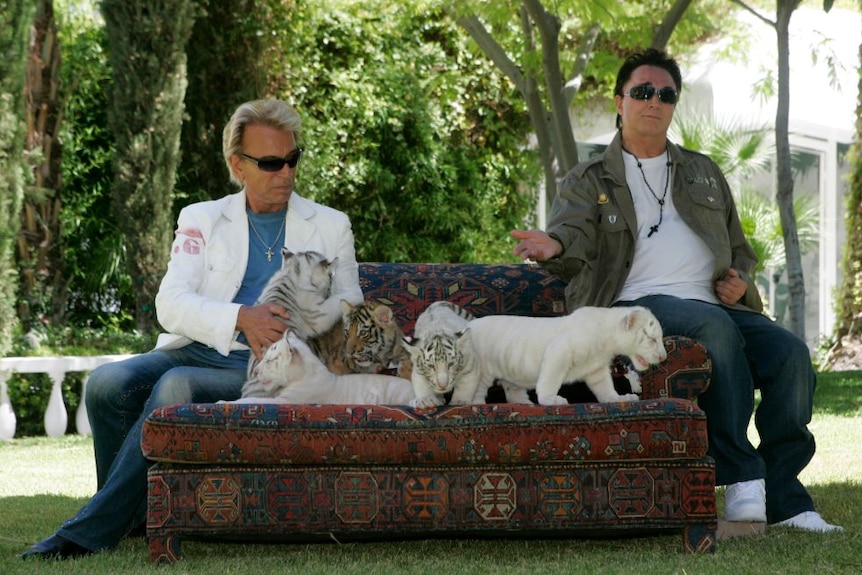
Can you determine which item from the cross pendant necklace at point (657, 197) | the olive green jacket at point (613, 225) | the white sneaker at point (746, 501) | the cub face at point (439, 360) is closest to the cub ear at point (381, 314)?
the cub face at point (439, 360)

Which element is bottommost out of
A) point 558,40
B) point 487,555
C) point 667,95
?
point 487,555

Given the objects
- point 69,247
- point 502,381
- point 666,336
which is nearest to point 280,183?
point 502,381

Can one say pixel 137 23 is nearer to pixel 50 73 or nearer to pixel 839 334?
pixel 50 73

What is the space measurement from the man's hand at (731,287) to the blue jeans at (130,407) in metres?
1.83

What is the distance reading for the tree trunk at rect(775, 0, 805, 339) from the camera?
7449 mm

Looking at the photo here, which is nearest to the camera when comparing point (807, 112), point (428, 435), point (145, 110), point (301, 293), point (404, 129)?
point (428, 435)

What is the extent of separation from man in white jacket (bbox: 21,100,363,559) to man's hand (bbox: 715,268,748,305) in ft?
4.58

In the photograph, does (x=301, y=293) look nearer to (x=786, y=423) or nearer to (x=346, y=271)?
(x=346, y=271)

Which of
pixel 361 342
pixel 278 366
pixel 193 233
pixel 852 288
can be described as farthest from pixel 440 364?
pixel 852 288

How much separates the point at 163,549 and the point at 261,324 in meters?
0.79

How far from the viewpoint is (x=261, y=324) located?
3.74m

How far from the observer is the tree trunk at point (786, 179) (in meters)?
7.45

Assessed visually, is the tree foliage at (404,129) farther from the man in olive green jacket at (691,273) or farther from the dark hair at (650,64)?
the man in olive green jacket at (691,273)

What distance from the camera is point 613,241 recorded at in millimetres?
4289
